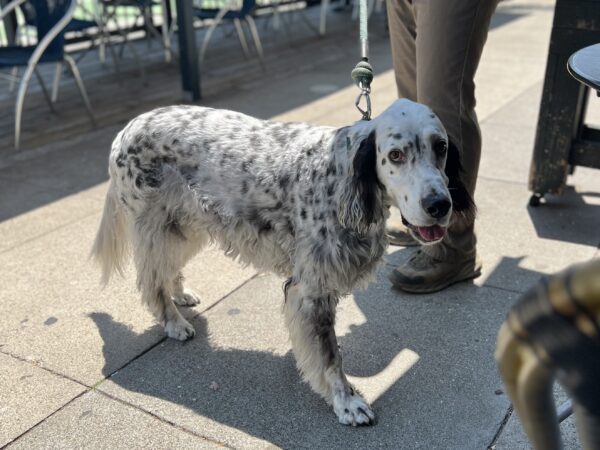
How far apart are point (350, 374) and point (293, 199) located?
35.1 inches

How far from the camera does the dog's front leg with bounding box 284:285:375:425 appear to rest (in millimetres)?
2949

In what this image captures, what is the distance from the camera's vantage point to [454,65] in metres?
3.52

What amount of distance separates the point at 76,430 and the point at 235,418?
2.13ft

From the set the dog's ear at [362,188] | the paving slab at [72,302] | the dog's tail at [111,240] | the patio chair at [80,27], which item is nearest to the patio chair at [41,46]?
the patio chair at [80,27]

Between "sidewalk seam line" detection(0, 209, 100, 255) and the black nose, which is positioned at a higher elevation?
the black nose

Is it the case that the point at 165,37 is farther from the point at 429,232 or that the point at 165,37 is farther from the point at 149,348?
the point at 429,232

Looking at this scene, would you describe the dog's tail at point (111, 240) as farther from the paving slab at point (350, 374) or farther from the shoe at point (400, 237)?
the shoe at point (400, 237)

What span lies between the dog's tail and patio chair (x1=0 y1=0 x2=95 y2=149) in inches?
115

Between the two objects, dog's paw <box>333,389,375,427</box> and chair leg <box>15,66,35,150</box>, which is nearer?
dog's paw <box>333,389,375,427</box>

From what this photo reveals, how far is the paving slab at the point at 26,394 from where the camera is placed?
9.48 ft

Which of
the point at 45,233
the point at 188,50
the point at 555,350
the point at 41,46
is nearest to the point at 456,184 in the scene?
the point at 555,350

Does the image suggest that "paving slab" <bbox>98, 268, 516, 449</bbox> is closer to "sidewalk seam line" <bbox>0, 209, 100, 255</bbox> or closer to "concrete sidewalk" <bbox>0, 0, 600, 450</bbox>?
"concrete sidewalk" <bbox>0, 0, 600, 450</bbox>

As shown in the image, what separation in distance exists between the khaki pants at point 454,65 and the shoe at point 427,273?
74mm

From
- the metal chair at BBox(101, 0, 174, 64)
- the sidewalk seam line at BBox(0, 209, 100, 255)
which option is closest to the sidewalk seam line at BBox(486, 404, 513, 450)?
the sidewalk seam line at BBox(0, 209, 100, 255)
